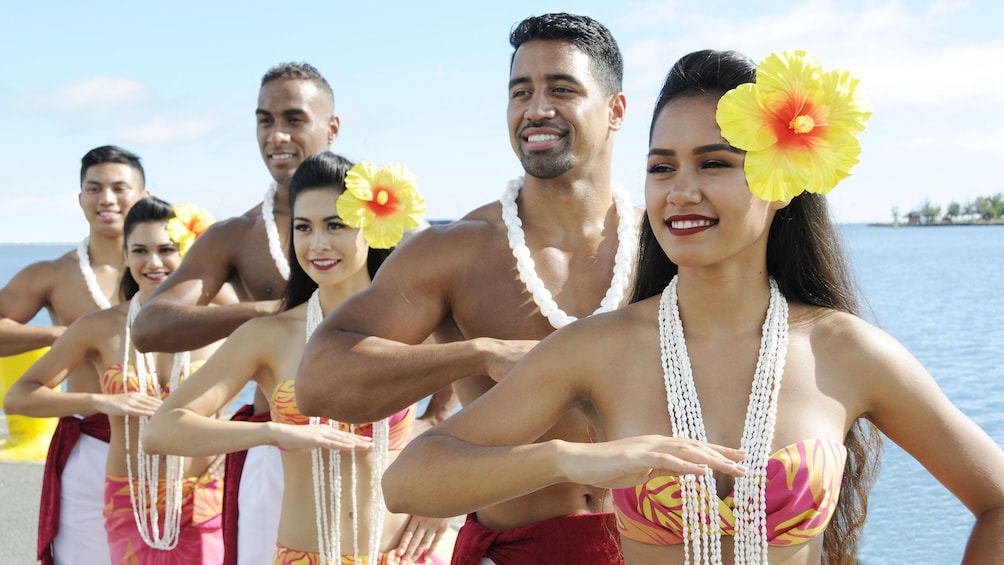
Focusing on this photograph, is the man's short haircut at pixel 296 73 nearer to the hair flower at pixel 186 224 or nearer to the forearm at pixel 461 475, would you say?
the hair flower at pixel 186 224

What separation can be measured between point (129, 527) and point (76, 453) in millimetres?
667

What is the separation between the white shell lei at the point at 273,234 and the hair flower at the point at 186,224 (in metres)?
0.68

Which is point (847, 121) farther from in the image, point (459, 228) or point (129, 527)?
point (129, 527)

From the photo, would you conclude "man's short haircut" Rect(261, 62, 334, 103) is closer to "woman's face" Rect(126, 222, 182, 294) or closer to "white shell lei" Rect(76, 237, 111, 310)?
"woman's face" Rect(126, 222, 182, 294)

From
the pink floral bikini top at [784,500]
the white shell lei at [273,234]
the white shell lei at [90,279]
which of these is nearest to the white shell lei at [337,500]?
the white shell lei at [273,234]

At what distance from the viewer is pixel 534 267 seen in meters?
2.81

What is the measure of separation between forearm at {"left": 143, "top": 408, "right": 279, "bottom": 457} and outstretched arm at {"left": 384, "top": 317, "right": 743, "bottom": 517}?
1.52 meters

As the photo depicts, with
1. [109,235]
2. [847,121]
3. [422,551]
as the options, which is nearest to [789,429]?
[847,121]

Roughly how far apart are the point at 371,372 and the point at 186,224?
2.65m

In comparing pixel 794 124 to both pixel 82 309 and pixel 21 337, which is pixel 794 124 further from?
pixel 21 337

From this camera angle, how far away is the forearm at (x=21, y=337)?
18.7ft

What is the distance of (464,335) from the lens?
282 centimetres

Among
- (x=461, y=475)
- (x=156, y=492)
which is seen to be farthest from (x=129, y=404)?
(x=461, y=475)

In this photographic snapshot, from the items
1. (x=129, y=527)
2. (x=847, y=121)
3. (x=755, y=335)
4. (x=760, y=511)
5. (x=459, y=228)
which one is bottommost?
(x=129, y=527)
